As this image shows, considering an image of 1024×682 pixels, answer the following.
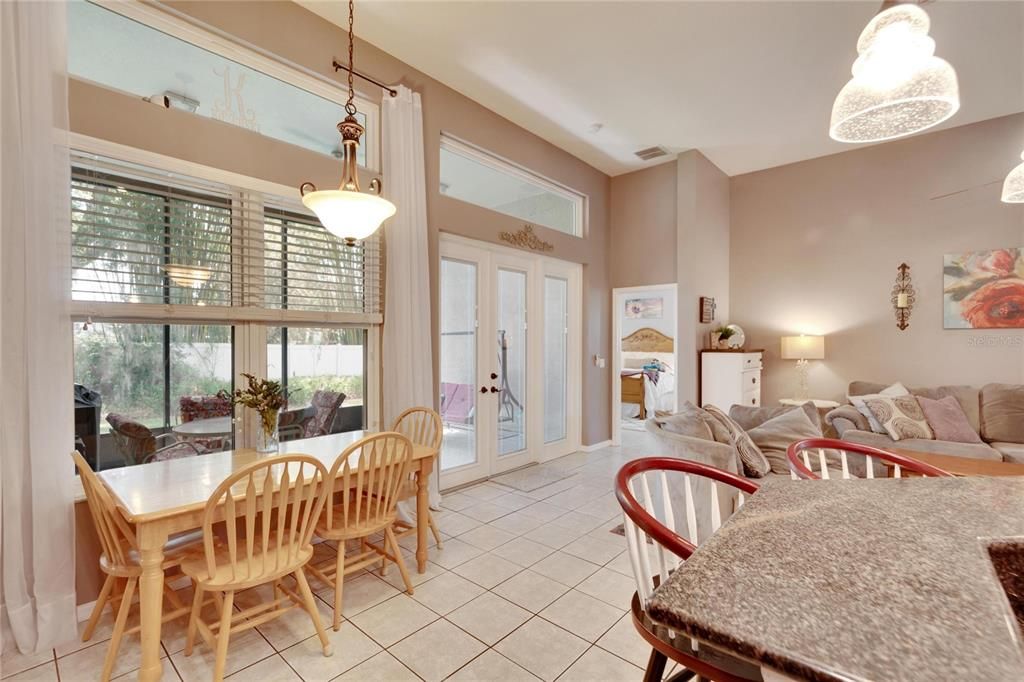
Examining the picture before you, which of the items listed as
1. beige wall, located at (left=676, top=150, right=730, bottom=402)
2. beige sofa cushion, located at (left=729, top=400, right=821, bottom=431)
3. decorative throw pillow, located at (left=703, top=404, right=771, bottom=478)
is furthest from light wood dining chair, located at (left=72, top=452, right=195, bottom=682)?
beige wall, located at (left=676, top=150, right=730, bottom=402)

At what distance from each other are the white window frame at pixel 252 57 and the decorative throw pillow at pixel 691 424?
281cm

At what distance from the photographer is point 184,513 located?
5.94ft

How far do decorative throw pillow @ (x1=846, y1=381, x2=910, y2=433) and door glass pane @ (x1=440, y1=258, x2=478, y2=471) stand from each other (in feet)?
12.2

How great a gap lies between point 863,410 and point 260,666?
5.10 meters

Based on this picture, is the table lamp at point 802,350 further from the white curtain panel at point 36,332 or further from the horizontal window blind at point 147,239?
the white curtain panel at point 36,332

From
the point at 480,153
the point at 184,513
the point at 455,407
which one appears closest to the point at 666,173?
the point at 480,153

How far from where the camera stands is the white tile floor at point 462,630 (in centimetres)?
193

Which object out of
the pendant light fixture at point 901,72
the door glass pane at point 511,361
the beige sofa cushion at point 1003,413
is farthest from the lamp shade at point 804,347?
the pendant light fixture at point 901,72

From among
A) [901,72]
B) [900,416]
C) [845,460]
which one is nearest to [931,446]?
[900,416]

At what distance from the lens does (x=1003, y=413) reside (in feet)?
13.5

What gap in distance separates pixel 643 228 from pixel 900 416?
128 inches

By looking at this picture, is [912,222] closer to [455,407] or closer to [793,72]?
[793,72]

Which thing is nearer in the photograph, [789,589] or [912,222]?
[789,589]

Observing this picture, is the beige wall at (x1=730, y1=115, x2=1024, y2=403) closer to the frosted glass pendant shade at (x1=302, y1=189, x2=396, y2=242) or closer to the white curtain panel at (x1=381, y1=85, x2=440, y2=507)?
the white curtain panel at (x1=381, y1=85, x2=440, y2=507)
